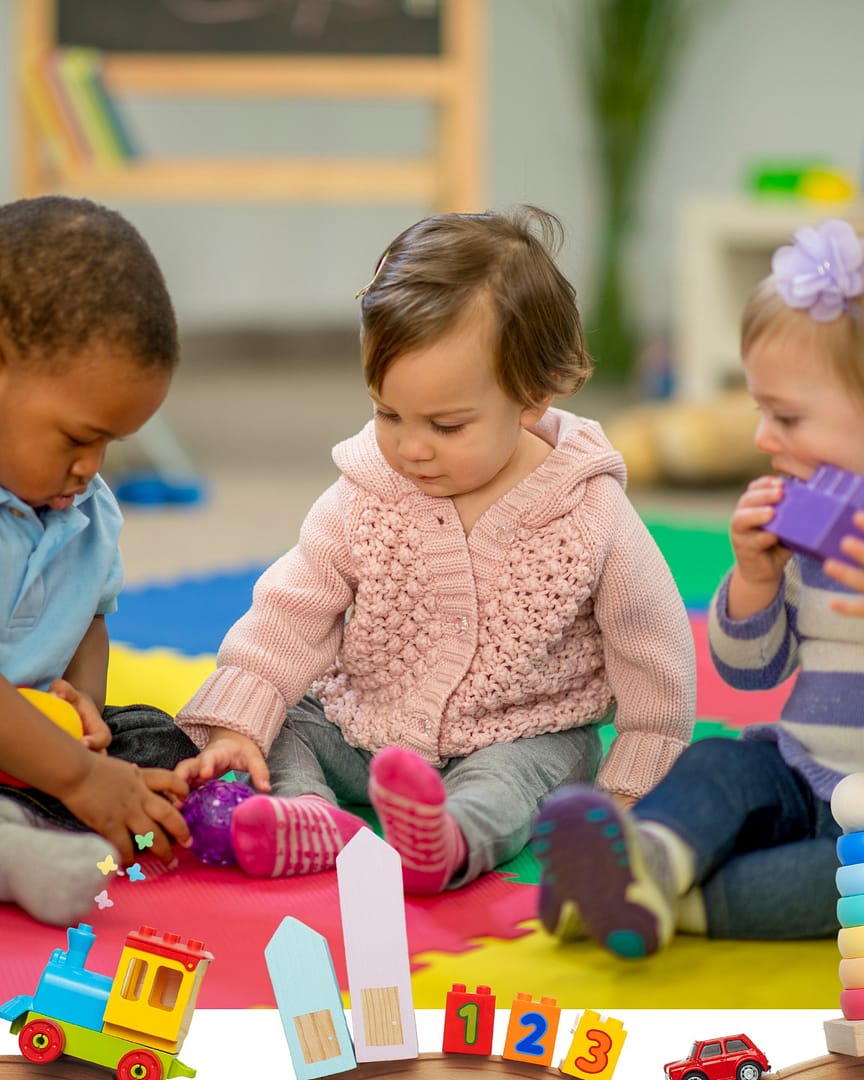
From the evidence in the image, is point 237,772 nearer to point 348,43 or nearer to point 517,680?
point 517,680

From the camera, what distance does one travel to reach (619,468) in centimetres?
129

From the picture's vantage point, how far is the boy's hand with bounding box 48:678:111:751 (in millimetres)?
1160

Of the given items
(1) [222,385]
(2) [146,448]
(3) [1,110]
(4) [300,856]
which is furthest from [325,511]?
(3) [1,110]

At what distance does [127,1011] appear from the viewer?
0.72 metres

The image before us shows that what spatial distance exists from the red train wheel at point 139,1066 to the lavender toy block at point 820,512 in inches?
21.1

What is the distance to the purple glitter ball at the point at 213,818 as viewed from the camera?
1.13 m

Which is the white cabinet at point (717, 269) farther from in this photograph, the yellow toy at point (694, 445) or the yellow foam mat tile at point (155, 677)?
the yellow foam mat tile at point (155, 677)

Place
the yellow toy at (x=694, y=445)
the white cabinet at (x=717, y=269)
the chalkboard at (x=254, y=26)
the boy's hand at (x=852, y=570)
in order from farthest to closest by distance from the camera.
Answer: the white cabinet at (x=717, y=269), the chalkboard at (x=254, y=26), the yellow toy at (x=694, y=445), the boy's hand at (x=852, y=570)

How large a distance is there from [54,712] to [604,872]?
45 centimetres

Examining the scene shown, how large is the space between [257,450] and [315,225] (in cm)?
167

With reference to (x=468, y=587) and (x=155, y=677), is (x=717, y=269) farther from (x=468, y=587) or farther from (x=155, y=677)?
(x=468, y=587)

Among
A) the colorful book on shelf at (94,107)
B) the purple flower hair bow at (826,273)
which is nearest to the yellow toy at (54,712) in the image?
the purple flower hair bow at (826,273)

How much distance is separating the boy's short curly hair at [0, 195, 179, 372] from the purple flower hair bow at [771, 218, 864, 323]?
437mm

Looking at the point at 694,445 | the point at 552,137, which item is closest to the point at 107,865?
the point at 694,445
